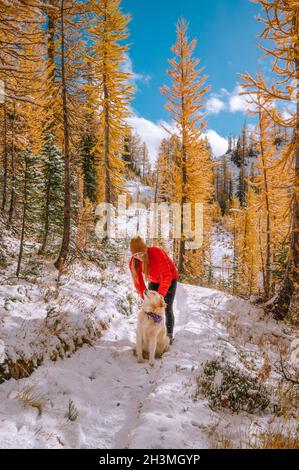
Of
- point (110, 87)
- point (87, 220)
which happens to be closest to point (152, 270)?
point (87, 220)

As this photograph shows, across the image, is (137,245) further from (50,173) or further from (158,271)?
(50,173)

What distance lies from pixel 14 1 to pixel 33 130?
14.0 m

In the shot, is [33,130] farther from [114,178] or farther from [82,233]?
[82,233]

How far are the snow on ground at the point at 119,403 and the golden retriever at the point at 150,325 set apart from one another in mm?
263

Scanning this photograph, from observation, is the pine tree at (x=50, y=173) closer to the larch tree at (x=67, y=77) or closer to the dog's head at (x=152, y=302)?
the larch tree at (x=67, y=77)

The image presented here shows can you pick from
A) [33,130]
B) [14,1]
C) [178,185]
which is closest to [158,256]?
[14,1]

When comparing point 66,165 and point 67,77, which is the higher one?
point 67,77

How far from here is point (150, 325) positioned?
16.2 ft

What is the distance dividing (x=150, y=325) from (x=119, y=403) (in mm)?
1379

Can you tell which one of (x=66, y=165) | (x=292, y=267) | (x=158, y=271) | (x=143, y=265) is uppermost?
(x=66, y=165)

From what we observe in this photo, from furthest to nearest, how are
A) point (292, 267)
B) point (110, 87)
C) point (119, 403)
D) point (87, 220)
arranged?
point (110, 87) → point (87, 220) → point (292, 267) → point (119, 403)

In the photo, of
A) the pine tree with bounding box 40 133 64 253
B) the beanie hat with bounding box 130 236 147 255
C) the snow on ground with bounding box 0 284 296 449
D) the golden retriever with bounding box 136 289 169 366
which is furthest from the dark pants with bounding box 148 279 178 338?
the pine tree with bounding box 40 133 64 253

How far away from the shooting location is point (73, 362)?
4.59 meters

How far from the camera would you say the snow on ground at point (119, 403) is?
297cm
